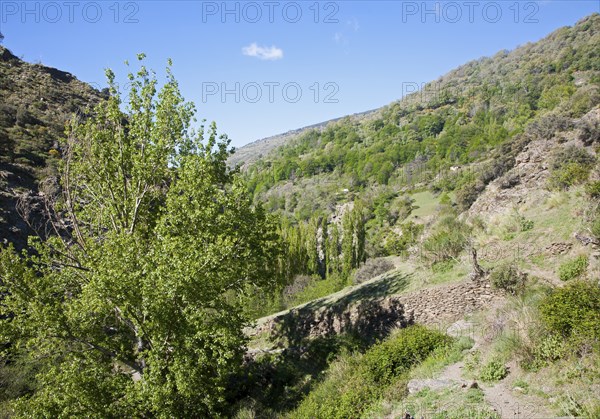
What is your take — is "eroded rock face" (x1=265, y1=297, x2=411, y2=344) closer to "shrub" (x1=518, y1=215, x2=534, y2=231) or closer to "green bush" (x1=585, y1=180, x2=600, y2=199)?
"shrub" (x1=518, y1=215, x2=534, y2=231)

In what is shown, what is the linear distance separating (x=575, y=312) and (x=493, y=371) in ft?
7.20

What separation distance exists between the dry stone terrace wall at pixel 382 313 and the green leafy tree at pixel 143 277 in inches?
194

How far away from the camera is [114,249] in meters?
10.2

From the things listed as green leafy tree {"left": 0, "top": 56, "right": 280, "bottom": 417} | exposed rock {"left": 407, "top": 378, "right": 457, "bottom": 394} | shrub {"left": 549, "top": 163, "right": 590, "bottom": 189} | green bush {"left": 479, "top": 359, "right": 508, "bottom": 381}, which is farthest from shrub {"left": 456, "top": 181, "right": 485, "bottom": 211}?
exposed rock {"left": 407, "top": 378, "right": 457, "bottom": 394}

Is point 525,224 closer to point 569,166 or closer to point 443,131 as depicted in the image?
point 569,166

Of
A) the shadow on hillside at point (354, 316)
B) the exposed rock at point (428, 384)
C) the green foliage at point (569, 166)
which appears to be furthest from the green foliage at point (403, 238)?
the exposed rock at point (428, 384)

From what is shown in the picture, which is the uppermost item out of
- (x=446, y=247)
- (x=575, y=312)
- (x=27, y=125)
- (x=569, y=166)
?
(x=27, y=125)

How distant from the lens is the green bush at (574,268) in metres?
11.0

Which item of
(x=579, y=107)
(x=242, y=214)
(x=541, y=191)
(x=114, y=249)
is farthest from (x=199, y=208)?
(x=579, y=107)

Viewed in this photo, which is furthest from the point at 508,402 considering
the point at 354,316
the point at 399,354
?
the point at 354,316

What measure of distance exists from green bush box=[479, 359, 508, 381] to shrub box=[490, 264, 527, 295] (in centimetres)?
429

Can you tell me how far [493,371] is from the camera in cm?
817

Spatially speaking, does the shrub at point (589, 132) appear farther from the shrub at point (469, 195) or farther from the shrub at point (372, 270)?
the shrub at point (372, 270)

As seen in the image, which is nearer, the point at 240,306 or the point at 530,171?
the point at 240,306
